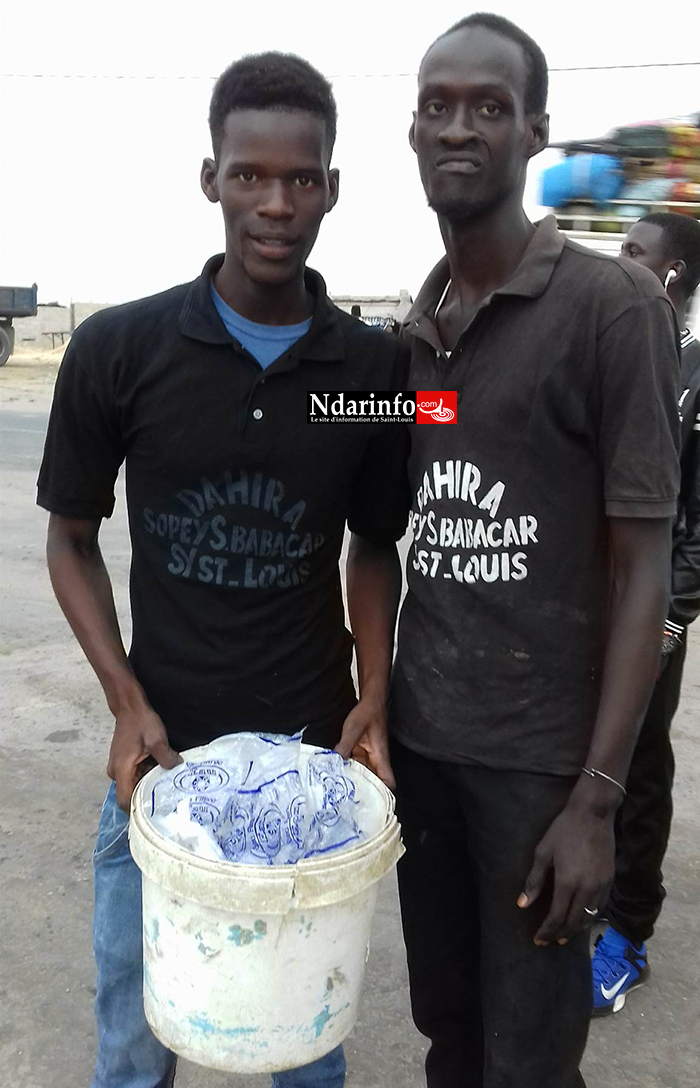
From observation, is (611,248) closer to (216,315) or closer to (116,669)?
(216,315)

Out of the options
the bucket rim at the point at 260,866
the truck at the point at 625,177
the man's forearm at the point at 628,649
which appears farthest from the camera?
the truck at the point at 625,177

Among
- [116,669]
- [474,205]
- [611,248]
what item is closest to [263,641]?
[116,669]

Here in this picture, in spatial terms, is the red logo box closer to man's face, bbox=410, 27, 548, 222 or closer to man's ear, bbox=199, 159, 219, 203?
man's face, bbox=410, 27, 548, 222

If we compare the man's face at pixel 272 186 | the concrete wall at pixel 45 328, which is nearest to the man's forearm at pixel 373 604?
the man's face at pixel 272 186

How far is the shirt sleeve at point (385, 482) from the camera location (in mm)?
1906

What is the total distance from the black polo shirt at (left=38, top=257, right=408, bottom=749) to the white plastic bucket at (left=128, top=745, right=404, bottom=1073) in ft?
1.13

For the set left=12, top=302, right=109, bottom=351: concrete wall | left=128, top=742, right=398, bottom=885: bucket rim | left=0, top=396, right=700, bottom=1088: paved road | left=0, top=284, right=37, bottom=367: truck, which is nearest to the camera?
left=128, top=742, right=398, bottom=885: bucket rim

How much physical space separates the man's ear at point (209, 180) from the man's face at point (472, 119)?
421 millimetres

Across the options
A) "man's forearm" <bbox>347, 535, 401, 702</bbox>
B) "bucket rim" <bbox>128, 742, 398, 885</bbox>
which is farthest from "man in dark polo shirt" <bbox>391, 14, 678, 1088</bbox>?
"bucket rim" <bbox>128, 742, 398, 885</bbox>

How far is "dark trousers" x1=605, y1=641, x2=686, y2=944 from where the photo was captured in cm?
273

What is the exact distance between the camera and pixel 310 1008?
1.59 m

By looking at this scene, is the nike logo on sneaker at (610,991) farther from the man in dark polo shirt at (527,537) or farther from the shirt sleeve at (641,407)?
the shirt sleeve at (641,407)

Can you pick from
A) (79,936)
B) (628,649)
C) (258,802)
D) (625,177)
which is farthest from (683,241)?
(79,936)

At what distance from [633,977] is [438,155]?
2.30 m
